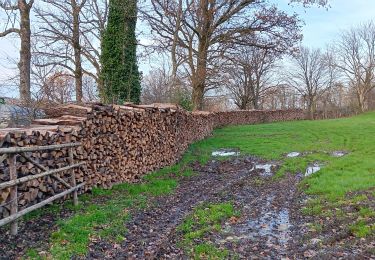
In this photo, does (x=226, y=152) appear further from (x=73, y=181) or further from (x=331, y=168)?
(x=73, y=181)

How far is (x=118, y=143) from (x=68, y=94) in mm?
8377

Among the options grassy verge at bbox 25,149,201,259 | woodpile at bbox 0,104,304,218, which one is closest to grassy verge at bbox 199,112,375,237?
grassy verge at bbox 25,149,201,259

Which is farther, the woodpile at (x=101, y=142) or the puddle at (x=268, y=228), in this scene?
the woodpile at (x=101, y=142)

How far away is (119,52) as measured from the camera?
16.4m

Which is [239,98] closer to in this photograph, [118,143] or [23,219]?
[118,143]

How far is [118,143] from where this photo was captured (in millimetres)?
9219

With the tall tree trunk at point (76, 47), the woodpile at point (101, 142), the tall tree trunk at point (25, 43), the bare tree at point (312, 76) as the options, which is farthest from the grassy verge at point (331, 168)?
the bare tree at point (312, 76)

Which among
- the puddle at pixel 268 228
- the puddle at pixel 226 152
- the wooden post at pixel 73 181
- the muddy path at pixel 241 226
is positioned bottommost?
the puddle at pixel 268 228

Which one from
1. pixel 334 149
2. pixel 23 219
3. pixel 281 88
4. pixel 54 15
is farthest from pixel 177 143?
pixel 281 88

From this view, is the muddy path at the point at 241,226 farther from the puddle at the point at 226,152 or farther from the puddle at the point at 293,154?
the puddle at the point at 226,152

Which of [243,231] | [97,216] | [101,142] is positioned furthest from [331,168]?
[97,216]

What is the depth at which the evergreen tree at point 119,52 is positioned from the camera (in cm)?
1627

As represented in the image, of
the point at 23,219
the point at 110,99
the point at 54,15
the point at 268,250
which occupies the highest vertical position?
the point at 54,15

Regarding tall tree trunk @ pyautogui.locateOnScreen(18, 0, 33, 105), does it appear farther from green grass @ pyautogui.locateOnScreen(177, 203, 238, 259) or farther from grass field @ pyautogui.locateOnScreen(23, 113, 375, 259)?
green grass @ pyautogui.locateOnScreen(177, 203, 238, 259)
